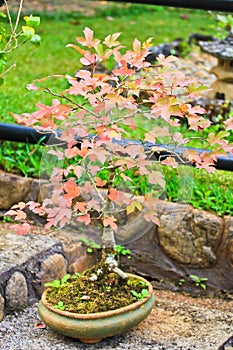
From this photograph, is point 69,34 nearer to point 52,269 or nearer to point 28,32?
point 52,269

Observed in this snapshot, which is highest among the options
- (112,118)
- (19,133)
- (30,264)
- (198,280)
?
(112,118)

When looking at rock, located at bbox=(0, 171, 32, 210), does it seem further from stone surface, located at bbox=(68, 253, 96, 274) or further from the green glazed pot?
the green glazed pot

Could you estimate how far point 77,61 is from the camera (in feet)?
16.9

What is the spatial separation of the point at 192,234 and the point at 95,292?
64cm

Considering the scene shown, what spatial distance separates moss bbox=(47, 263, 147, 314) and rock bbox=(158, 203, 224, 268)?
1.38ft

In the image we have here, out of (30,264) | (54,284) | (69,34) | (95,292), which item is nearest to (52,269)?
(30,264)

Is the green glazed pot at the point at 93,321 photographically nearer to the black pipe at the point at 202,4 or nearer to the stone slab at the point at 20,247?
the stone slab at the point at 20,247

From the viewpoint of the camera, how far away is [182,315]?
2969 mm

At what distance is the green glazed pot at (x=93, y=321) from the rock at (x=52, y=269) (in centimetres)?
31

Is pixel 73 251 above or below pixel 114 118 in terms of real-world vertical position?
below

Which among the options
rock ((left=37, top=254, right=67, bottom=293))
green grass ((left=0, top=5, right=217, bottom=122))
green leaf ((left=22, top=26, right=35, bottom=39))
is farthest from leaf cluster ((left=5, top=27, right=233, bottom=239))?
green grass ((left=0, top=5, right=217, bottom=122))

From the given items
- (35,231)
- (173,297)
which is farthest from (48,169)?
(173,297)

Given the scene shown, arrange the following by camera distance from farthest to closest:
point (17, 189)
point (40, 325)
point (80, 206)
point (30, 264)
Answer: point (17, 189)
point (30, 264)
point (40, 325)
point (80, 206)

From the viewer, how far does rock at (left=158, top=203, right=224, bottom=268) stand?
10.2 feet
